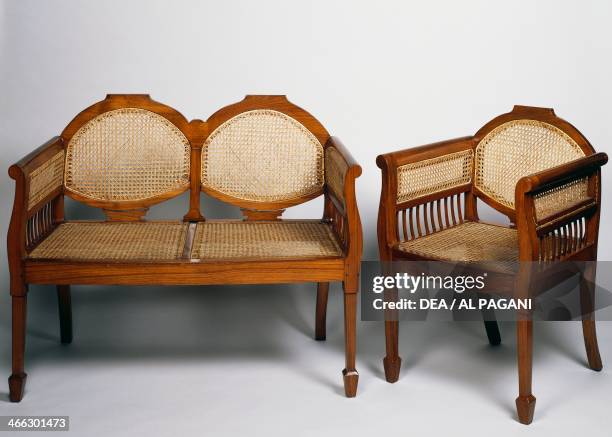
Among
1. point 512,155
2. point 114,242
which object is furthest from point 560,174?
point 114,242

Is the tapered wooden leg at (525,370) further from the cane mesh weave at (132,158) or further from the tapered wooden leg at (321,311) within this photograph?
the cane mesh weave at (132,158)

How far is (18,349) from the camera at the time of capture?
3.32 metres

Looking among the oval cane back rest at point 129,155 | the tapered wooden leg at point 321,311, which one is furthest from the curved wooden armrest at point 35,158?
the tapered wooden leg at point 321,311

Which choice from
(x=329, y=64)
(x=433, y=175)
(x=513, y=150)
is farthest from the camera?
(x=329, y=64)

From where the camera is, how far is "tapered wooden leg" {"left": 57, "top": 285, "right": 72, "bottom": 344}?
3.82 metres

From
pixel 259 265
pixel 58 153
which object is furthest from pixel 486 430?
pixel 58 153

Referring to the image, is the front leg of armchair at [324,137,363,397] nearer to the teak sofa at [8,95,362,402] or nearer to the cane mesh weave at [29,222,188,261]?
the teak sofa at [8,95,362,402]

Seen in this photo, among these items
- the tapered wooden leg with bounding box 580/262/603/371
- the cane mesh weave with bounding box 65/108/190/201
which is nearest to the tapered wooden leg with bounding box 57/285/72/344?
the cane mesh weave with bounding box 65/108/190/201

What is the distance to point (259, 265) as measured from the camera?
10.9 feet

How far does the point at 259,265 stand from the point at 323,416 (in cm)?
53

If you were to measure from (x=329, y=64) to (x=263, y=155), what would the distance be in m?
0.65

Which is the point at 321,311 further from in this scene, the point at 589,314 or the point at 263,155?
the point at 589,314

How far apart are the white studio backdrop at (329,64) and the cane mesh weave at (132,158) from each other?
389 millimetres

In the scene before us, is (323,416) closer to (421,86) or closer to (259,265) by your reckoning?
(259,265)
